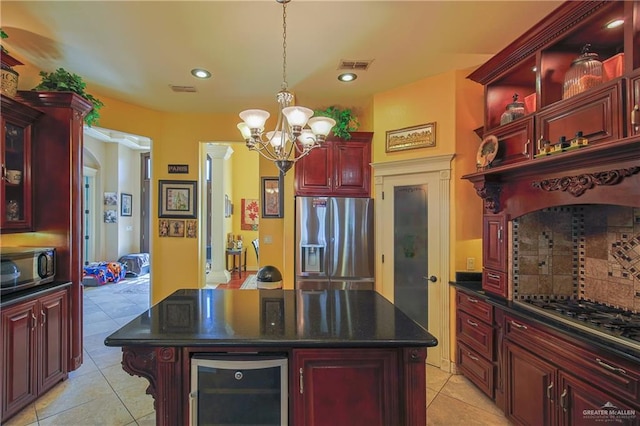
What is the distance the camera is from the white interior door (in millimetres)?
3184

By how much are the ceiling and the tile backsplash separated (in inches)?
60.9

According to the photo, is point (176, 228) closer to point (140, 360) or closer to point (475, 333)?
point (140, 360)

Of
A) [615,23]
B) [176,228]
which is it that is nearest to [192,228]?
[176,228]

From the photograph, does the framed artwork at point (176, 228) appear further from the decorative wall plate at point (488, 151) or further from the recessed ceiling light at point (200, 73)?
the decorative wall plate at point (488, 151)

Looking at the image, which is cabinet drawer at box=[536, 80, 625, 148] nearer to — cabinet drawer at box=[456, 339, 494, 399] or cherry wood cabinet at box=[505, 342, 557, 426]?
cherry wood cabinet at box=[505, 342, 557, 426]

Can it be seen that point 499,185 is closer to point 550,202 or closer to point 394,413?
point 550,202

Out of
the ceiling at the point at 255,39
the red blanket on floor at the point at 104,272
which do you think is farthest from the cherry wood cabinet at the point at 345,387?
the red blanket on floor at the point at 104,272

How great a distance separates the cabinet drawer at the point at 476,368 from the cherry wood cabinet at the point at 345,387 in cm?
143

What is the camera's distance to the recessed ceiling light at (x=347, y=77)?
3198 millimetres

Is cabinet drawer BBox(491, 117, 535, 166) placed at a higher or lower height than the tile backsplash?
higher

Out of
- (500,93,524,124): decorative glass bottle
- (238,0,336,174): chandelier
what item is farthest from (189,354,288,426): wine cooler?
(500,93,524,124): decorative glass bottle

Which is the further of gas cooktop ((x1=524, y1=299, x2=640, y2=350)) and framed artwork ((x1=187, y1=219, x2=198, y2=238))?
framed artwork ((x1=187, y1=219, x2=198, y2=238))

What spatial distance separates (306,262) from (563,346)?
2490 mm

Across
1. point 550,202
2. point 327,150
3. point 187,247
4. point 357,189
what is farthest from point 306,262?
point 550,202
